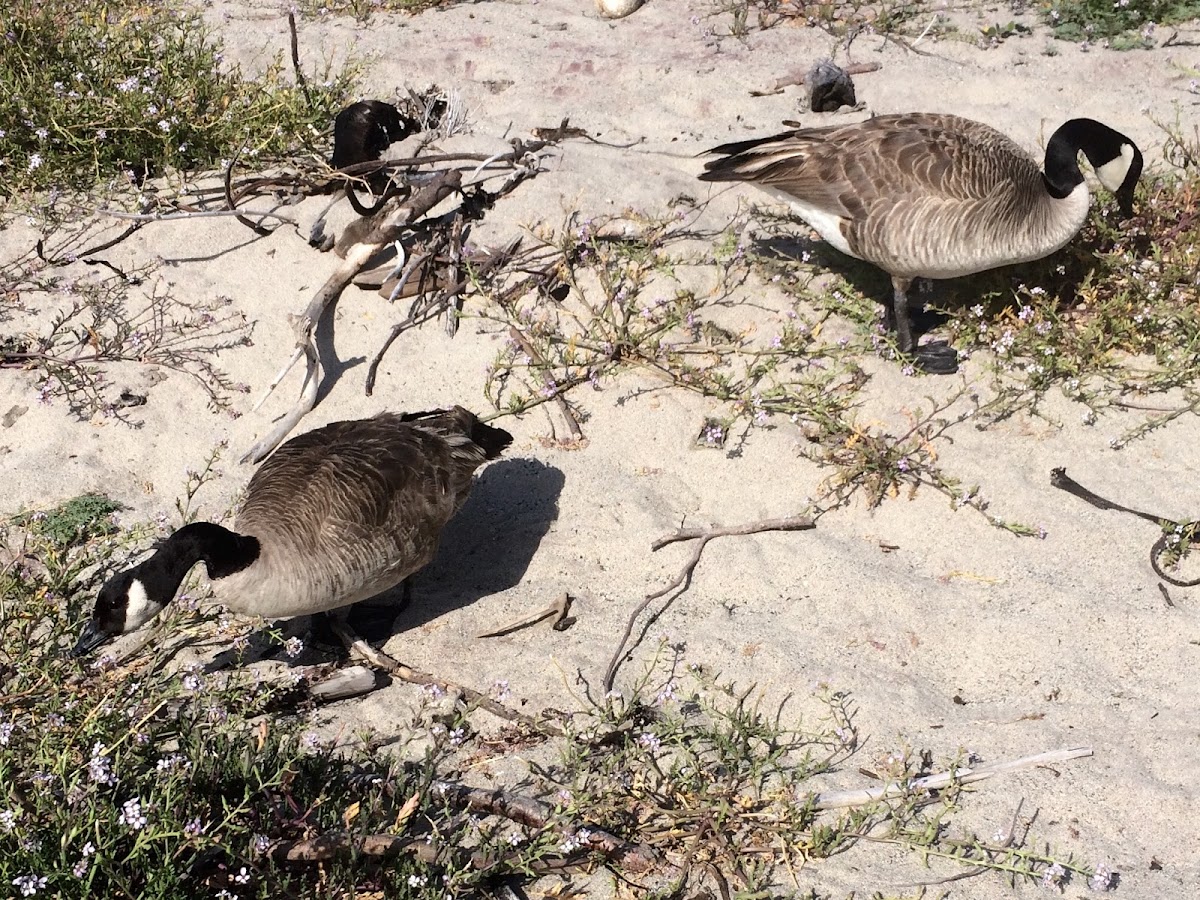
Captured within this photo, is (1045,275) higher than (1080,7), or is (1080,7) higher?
(1080,7)

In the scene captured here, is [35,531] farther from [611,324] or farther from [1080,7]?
[1080,7]

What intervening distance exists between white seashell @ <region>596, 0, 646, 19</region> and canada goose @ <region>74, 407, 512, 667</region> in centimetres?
490

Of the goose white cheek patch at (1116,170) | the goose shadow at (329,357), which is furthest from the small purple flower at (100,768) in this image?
the goose white cheek patch at (1116,170)

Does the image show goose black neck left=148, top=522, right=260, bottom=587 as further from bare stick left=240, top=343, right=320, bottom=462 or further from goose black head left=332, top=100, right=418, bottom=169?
goose black head left=332, top=100, right=418, bottom=169

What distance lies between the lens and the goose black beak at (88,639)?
13.8ft

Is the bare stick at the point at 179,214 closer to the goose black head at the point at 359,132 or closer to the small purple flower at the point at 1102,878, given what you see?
the goose black head at the point at 359,132

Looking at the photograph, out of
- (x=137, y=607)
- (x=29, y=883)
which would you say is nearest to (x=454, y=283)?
(x=137, y=607)

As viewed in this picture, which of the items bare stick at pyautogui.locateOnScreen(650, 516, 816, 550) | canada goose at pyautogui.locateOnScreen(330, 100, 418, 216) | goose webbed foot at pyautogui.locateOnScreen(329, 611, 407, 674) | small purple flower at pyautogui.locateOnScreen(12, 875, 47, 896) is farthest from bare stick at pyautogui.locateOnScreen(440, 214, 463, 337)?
small purple flower at pyautogui.locateOnScreen(12, 875, 47, 896)

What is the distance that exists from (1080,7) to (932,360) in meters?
4.07

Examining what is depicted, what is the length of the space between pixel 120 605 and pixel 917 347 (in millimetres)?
4067

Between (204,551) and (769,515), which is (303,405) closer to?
(204,551)

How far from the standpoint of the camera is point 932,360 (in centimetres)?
615

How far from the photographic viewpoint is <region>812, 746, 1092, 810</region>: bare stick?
3859 mm

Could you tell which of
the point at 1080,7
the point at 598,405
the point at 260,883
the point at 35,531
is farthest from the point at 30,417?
the point at 1080,7
